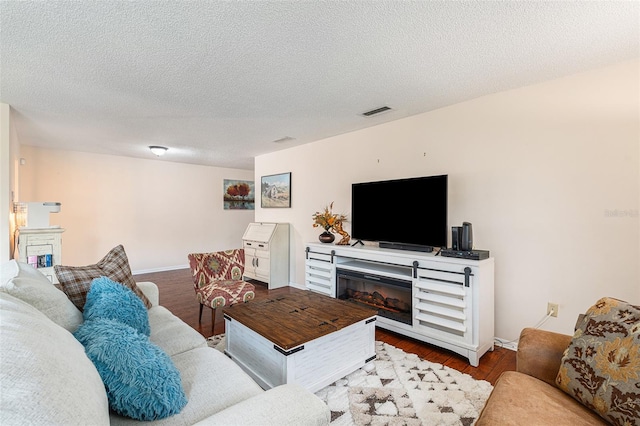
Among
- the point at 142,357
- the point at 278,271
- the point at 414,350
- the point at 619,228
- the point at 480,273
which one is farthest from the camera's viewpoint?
the point at 278,271

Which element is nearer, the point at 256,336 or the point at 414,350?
the point at 256,336

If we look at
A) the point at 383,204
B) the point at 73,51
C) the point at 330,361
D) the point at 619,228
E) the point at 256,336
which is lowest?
the point at 330,361

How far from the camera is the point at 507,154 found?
265cm

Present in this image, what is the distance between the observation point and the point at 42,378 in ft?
1.94

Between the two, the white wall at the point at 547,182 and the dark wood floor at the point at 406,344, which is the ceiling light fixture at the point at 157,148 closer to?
the dark wood floor at the point at 406,344

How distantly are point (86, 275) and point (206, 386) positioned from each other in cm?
114

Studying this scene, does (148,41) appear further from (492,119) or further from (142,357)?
(492,119)

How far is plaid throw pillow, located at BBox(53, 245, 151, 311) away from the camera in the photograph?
65.2 inches

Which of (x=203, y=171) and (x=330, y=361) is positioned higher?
(x=203, y=171)

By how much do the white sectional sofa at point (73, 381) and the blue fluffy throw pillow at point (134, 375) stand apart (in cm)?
5

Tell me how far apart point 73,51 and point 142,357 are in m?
2.11

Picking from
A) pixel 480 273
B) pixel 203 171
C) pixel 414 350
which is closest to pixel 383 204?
pixel 480 273

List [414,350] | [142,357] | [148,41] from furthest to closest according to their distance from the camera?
[414,350], [148,41], [142,357]

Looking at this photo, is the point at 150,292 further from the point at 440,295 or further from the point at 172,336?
the point at 440,295
